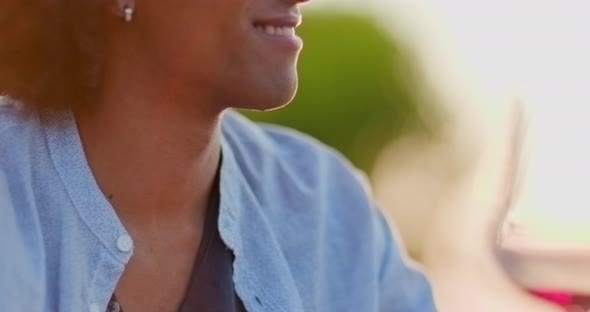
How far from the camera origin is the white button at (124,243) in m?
1.91

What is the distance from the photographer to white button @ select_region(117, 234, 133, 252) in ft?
6.28

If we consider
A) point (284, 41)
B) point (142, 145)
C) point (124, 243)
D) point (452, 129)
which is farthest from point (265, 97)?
point (452, 129)

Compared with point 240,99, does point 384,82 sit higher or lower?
lower

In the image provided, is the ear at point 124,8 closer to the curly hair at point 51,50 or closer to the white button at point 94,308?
the curly hair at point 51,50

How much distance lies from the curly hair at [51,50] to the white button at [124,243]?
222 millimetres

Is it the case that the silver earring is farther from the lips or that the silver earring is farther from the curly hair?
the lips

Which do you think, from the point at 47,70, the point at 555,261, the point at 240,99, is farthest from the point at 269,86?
the point at 555,261

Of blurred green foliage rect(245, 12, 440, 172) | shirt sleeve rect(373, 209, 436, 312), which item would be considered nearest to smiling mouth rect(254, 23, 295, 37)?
shirt sleeve rect(373, 209, 436, 312)

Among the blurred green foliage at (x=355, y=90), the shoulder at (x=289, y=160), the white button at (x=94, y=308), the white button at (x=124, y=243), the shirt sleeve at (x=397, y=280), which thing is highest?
the shoulder at (x=289, y=160)

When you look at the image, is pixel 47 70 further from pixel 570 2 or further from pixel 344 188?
pixel 570 2

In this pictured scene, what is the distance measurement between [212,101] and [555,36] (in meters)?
2.47

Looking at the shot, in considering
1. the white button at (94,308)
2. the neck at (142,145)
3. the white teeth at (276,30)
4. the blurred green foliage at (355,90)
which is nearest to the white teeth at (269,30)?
the white teeth at (276,30)

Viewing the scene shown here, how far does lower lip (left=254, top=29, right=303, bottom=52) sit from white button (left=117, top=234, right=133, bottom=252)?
1.25 feet

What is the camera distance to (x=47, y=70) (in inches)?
76.4
